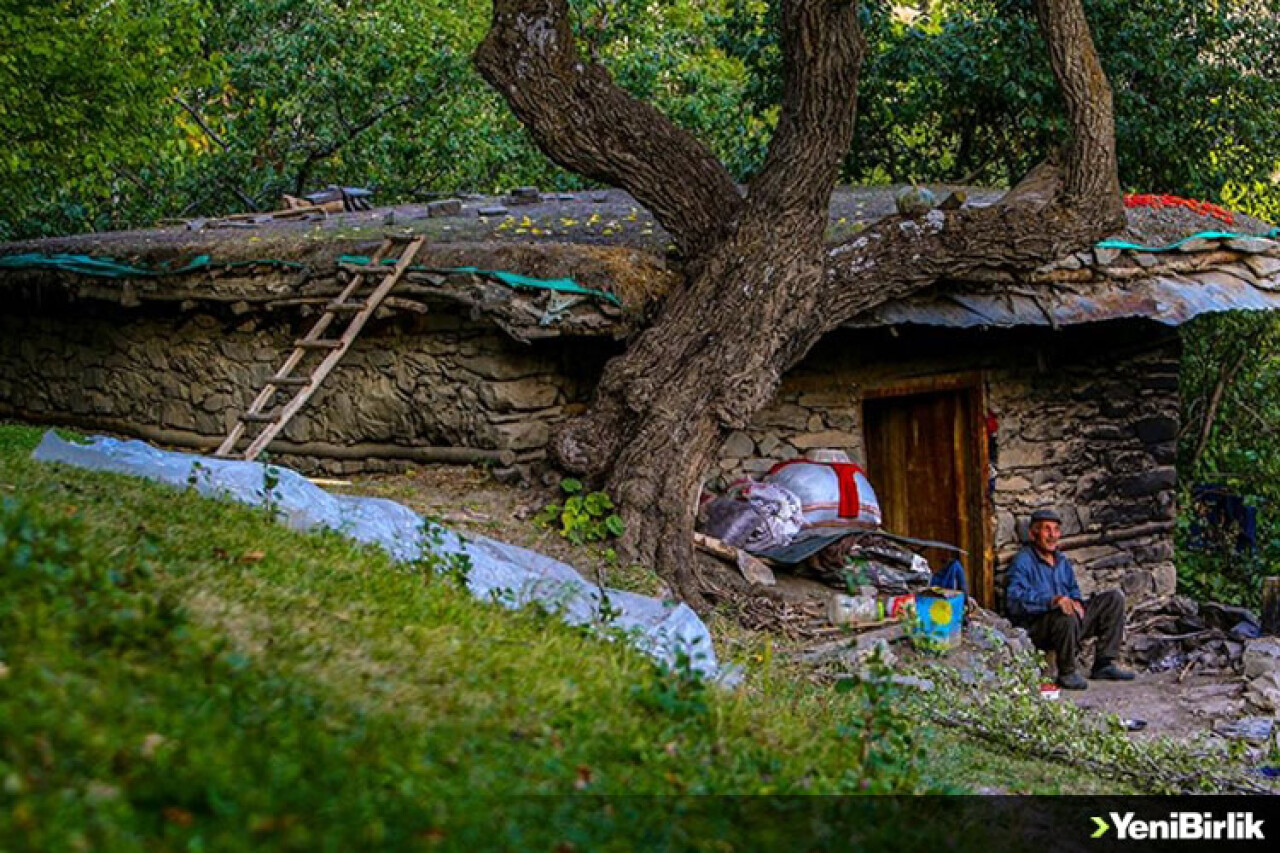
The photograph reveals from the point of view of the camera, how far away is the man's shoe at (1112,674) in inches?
384

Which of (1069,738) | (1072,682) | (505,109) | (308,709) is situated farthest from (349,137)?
(308,709)

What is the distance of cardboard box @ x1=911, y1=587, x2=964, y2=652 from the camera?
849 centimetres

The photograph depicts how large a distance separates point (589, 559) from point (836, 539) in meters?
1.78

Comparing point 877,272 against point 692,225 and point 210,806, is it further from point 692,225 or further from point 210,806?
point 210,806

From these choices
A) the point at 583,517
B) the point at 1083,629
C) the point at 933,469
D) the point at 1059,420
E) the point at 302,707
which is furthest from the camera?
the point at 933,469

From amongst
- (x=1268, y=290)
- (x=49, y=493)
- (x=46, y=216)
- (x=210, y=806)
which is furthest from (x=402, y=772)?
(x=46, y=216)

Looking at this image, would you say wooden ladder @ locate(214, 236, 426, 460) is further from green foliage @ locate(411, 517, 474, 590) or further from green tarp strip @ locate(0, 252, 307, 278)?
green foliage @ locate(411, 517, 474, 590)

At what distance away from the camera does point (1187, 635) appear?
10.8m

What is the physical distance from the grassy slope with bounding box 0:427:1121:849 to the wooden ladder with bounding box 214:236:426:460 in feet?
7.63

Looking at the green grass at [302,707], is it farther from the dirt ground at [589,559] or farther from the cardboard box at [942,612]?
the cardboard box at [942,612]

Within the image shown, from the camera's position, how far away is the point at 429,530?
6.45 m

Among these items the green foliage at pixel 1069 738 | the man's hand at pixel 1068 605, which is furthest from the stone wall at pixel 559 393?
the green foliage at pixel 1069 738

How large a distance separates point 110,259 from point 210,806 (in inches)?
312

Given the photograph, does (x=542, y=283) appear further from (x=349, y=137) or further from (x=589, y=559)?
(x=349, y=137)
